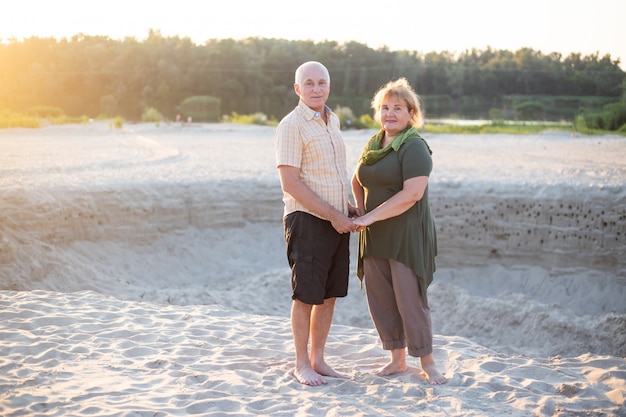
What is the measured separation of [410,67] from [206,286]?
42876mm

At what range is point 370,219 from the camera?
14.5 feet

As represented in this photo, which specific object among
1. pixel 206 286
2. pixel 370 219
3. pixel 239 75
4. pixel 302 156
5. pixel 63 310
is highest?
pixel 239 75

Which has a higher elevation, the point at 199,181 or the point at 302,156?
the point at 302,156

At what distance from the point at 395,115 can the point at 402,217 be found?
67 cm

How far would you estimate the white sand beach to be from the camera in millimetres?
4398

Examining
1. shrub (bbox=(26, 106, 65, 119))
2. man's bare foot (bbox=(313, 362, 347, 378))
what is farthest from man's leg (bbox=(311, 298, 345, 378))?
shrub (bbox=(26, 106, 65, 119))

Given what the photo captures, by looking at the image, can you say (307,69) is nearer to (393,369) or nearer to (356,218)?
(356,218)

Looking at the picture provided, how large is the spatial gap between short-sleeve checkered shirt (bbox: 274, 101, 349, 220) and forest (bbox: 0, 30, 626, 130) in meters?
33.7

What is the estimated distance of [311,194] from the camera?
4379mm

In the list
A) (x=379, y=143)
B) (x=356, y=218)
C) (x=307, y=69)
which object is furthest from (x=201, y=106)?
(x=356, y=218)

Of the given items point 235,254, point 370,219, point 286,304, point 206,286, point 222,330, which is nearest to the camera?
point 370,219

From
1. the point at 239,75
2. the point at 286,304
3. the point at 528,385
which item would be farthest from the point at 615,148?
the point at 239,75

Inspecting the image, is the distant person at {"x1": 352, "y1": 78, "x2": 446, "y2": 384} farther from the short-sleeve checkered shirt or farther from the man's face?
the man's face

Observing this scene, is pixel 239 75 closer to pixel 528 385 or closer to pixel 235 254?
pixel 235 254
